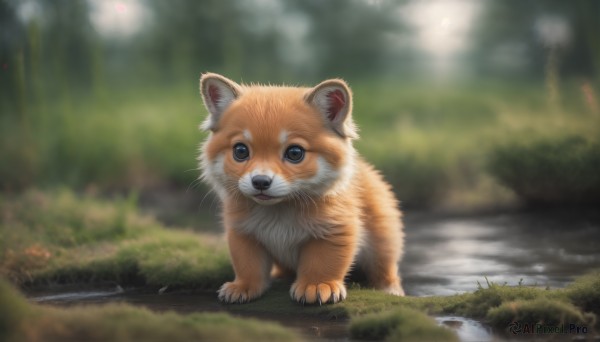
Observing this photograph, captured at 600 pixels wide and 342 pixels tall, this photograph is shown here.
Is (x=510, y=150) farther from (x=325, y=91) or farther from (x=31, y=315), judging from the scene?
(x=31, y=315)

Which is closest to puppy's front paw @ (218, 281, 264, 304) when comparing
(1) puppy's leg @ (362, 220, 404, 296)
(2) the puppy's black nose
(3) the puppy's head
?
(3) the puppy's head

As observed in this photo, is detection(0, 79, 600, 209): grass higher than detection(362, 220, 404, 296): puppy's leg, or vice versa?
detection(0, 79, 600, 209): grass

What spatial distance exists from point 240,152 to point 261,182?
0.29 m

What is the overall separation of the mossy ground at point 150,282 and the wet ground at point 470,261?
0.43ft

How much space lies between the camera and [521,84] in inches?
442

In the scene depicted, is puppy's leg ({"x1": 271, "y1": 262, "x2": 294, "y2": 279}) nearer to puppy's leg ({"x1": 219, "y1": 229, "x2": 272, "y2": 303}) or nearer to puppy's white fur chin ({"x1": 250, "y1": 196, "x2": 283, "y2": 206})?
puppy's leg ({"x1": 219, "y1": 229, "x2": 272, "y2": 303})

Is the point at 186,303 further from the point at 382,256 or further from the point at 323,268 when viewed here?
the point at 382,256

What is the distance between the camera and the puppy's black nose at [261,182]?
3.24 meters

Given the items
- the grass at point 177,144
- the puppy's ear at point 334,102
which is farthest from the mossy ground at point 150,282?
the grass at point 177,144

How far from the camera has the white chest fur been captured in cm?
362

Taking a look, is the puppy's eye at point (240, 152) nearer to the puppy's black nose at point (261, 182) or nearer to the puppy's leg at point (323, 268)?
the puppy's black nose at point (261, 182)

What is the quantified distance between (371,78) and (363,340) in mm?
8750

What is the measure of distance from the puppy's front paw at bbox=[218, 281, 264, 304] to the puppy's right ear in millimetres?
864

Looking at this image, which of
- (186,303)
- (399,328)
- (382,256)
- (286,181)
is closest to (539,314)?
(399,328)
